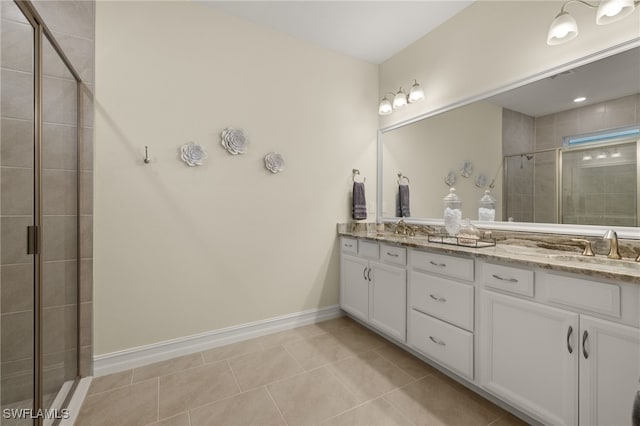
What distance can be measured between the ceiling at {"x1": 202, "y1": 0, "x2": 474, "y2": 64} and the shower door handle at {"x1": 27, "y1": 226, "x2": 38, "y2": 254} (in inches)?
77.4

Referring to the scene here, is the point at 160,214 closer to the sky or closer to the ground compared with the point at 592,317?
closer to the sky

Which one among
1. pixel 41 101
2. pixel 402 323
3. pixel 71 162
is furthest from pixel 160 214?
pixel 402 323

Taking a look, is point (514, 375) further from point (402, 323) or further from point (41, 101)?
point (41, 101)

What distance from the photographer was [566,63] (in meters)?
1.70

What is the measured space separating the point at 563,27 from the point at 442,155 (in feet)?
3.66

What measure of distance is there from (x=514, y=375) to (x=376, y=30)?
2710mm

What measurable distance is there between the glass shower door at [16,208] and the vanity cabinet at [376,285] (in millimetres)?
2041

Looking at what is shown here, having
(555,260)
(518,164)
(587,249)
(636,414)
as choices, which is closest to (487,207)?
(518,164)

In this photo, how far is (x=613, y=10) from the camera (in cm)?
138

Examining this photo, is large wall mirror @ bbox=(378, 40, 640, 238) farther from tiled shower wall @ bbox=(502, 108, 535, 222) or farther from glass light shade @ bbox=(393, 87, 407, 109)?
glass light shade @ bbox=(393, 87, 407, 109)

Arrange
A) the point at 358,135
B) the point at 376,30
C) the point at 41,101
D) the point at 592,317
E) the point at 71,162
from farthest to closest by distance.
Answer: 1. the point at 358,135
2. the point at 376,30
3. the point at 71,162
4. the point at 41,101
5. the point at 592,317

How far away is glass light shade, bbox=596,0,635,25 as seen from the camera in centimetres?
136

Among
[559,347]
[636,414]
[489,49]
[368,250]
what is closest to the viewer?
[636,414]

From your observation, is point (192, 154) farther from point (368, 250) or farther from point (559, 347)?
point (559, 347)
